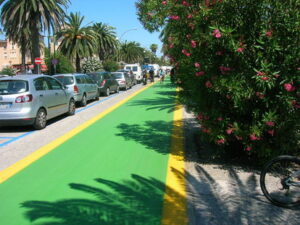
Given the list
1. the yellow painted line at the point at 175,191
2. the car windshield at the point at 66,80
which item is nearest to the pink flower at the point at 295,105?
the yellow painted line at the point at 175,191

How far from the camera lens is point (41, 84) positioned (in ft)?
32.9

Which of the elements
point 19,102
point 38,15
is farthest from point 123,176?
point 38,15

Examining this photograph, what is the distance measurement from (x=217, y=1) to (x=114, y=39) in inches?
1941

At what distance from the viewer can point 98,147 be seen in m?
7.34

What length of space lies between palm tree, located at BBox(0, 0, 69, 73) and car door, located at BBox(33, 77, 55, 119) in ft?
58.4

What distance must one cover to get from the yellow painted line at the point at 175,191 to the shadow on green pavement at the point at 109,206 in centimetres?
3

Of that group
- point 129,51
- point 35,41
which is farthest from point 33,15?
point 129,51

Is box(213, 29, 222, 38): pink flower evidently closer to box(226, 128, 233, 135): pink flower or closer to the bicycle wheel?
box(226, 128, 233, 135): pink flower

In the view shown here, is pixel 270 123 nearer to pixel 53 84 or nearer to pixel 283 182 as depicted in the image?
pixel 283 182

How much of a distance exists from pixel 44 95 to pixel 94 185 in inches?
223

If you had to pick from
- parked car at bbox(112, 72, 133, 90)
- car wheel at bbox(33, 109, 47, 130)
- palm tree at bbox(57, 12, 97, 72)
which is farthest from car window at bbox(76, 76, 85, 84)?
palm tree at bbox(57, 12, 97, 72)

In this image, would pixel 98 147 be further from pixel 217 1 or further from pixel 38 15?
pixel 38 15

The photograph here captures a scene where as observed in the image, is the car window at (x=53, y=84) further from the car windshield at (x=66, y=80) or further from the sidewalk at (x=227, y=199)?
the sidewalk at (x=227, y=199)

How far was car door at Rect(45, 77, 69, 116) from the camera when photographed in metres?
10.7
